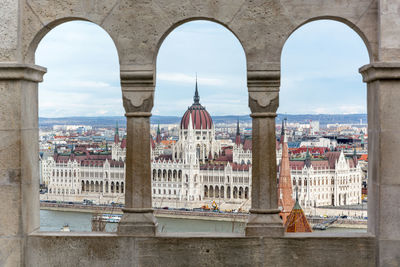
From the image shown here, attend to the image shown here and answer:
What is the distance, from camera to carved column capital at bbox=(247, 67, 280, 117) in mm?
3680

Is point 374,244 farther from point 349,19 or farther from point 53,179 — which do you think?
point 53,179

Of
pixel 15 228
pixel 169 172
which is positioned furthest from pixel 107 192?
pixel 15 228

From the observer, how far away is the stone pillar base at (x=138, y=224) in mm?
3742

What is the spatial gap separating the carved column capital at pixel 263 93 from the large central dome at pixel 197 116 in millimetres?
68653

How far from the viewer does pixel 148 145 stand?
379 cm

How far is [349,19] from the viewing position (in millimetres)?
3646

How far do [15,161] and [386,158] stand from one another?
220 cm

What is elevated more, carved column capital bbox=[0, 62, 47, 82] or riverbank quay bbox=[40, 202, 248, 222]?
carved column capital bbox=[0, 62, 47, 82]

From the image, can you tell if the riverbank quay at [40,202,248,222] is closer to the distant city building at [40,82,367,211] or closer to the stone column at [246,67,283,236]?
the distant city building at [40,82,367,211]

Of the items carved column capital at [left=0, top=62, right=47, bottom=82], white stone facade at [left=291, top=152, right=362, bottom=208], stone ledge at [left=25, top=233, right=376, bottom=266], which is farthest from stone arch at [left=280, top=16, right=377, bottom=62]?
white stone facade at [left=291, top=152, right=362, bottom=208]

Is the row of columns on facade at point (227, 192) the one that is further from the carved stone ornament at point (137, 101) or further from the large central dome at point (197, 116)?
the carved stone ornament at point (137, 101)

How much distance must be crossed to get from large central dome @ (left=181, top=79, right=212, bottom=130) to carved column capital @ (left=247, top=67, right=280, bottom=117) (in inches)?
2703

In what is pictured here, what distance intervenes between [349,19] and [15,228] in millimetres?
2344

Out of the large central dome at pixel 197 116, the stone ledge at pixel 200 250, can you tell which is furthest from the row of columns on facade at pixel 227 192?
the stone ledge at pixel 200 250
